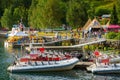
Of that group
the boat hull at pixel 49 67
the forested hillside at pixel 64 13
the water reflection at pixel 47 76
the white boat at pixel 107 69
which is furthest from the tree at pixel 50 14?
the white boat at pixel 107 69

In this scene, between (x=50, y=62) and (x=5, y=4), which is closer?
(x=50, y=62)

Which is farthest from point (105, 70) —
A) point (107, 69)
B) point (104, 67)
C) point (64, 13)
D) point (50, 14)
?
point (64, 13)

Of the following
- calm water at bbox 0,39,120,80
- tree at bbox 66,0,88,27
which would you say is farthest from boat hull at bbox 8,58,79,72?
tree at bbox 66,0,88,27

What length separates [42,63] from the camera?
211 ft

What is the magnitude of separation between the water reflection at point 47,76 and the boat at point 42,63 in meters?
0.90

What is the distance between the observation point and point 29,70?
210 ft

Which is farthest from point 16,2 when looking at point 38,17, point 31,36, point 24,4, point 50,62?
point 50,62

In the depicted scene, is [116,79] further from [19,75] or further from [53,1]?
[53,1]

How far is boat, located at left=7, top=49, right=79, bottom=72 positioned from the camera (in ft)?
210

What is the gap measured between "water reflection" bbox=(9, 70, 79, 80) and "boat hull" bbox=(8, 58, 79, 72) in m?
0.78

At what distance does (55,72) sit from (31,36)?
40.2 meters

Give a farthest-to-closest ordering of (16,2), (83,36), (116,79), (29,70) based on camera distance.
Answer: (16,2), (83,36), (29,70), (116,79)

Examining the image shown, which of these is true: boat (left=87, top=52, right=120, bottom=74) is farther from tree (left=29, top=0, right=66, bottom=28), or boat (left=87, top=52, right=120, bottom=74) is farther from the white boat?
tree (left=29, top=0, right=66, bottom=28)

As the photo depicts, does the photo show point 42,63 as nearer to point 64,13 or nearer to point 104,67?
point 104,67
